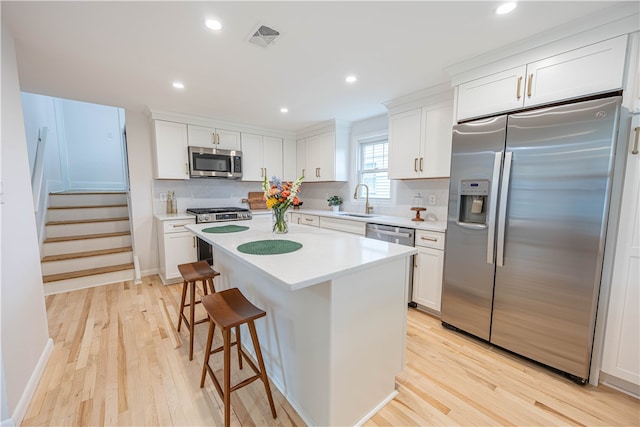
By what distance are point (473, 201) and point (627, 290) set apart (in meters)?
1.02

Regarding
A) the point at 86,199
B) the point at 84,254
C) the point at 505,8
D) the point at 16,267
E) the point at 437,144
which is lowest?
the point at 84,254

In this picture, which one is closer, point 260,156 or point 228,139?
point 228,139

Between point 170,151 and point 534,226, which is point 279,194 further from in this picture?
point 170,151

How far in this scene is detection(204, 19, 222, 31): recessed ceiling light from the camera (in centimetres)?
161

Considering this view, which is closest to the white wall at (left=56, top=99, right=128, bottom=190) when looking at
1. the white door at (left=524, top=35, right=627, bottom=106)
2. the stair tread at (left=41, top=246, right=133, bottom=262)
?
the stair tread at (left=41, top=246, right=133, bottom=262)

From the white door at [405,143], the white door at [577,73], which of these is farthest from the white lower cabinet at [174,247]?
the white door at [577,73]

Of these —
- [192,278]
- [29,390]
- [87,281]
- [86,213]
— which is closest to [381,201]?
[192,278]

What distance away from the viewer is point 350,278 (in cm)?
128

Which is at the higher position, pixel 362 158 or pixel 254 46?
pixel 254 46

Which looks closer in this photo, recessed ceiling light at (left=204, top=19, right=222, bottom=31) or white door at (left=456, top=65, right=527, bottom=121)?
recessed ceiling light at (left=204, top=19, right=222, bottom=31)

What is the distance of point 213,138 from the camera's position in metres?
3.88

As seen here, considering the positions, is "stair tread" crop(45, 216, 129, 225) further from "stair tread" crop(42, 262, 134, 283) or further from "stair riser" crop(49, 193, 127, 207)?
"stair tread" crop(42, 262, 134, 283)

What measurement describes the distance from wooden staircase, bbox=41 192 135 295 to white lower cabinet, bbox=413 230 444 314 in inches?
152

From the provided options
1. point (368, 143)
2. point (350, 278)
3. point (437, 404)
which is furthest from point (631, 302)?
point (368, 143)
